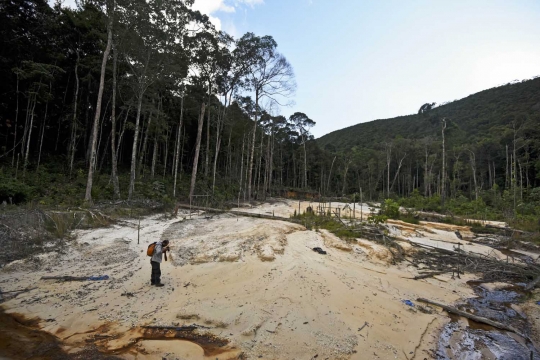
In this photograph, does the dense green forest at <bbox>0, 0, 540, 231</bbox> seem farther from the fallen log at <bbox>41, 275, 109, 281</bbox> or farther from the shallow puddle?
the shallow puddle

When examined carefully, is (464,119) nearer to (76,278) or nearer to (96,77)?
(96,77)

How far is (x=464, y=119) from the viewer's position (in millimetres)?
74250

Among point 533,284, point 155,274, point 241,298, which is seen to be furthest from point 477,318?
point 155,274

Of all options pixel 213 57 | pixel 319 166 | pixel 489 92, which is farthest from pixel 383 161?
pixel 489 92

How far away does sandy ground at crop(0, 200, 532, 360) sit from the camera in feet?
14.1

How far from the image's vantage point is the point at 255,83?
24.1 meters

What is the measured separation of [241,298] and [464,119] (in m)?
89.8

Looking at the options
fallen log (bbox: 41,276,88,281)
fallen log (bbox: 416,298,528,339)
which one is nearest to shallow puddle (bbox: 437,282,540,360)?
fallen log (bbox: 416,298,528,339)

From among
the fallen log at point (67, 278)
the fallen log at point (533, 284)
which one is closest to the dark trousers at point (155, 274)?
the fallen log at point (67, 278)

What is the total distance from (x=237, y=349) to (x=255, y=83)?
75.4 feet

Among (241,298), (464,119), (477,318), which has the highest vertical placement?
(464,119)

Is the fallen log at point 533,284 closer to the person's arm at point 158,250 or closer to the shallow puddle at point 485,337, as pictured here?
the shallow puddle at point 485,337

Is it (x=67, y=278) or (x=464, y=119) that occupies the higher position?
(x=464, y=119)

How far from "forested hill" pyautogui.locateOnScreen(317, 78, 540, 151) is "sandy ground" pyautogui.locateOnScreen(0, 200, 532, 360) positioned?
56.9 meters
